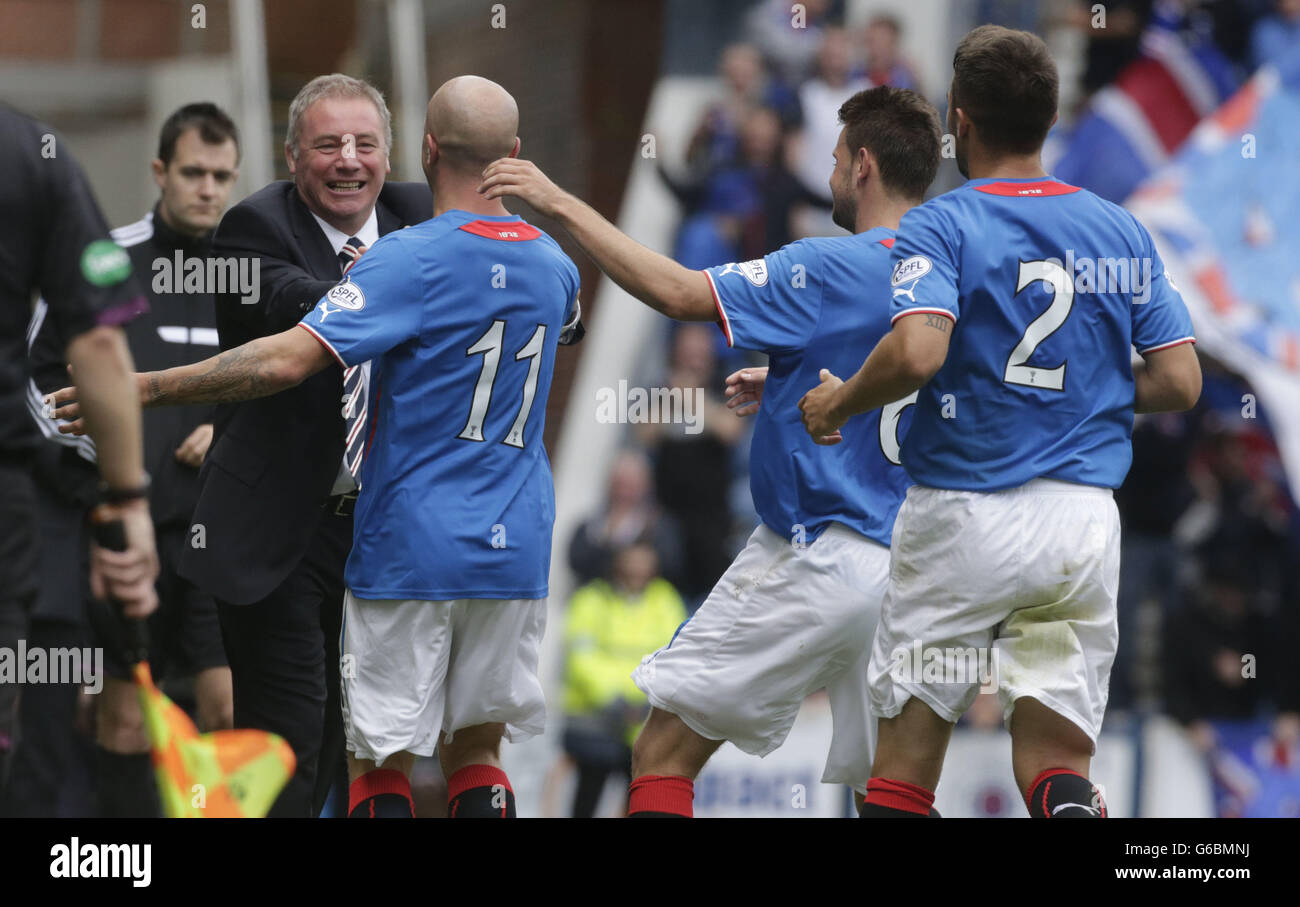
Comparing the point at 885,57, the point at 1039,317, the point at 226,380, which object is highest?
the point at 885,57

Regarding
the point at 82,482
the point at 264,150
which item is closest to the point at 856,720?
the point at 82,482

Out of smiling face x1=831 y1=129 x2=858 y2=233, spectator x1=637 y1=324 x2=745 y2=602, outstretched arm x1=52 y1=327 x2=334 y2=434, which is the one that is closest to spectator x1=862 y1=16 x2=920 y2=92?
spectator x1=637 y1=324 x2=745 y2=602

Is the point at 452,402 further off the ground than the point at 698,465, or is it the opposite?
the point at 452,402

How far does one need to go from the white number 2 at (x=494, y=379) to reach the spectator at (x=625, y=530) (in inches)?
189

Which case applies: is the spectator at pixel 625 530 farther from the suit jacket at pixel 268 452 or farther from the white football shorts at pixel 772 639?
the white football shorts at pixel 772 639

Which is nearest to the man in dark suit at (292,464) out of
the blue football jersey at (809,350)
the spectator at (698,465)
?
the blue football jersey at (809,350)

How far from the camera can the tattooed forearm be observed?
4.49 meters

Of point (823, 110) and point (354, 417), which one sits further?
point (823, 110)

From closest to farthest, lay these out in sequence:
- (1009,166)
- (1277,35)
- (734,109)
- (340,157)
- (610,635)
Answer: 1. (1009,166)
2. (340,157)
3. (610,635)
4. (734,109)
5. (1277,35)

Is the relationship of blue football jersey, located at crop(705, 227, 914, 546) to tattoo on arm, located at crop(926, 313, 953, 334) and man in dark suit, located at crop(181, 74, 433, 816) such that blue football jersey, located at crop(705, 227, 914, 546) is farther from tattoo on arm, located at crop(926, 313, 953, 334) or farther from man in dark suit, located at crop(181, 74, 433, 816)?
man in dark suit, located at crop(181, 74, 433, 816)

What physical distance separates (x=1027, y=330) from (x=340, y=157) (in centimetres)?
207

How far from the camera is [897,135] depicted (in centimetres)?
486

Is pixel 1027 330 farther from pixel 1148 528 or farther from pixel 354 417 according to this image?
pixel 1148 528

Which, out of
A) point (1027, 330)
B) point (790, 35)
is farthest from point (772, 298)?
point (790, 35)
